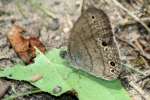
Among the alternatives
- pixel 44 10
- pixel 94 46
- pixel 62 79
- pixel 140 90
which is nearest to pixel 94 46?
pixel 94 46

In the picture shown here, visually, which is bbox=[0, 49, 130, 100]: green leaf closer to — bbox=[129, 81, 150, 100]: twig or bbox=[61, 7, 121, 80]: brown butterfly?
bbox=[61, 7, 121, 80]: brown butterfly

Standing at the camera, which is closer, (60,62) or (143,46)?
(60,62)

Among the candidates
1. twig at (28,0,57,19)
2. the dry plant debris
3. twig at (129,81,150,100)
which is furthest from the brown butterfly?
twig at (28,0,57,19)

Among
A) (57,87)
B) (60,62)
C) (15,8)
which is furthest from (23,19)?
(57,87)

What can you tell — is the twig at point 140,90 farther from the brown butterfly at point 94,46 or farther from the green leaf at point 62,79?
the brown butterfly at point 94,46

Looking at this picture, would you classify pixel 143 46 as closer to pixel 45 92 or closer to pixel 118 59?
pixel 118 59

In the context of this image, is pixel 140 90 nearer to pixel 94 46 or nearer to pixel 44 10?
pixel 94 46

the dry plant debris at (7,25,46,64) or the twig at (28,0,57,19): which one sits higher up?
the twig at (28,0,57,19)
